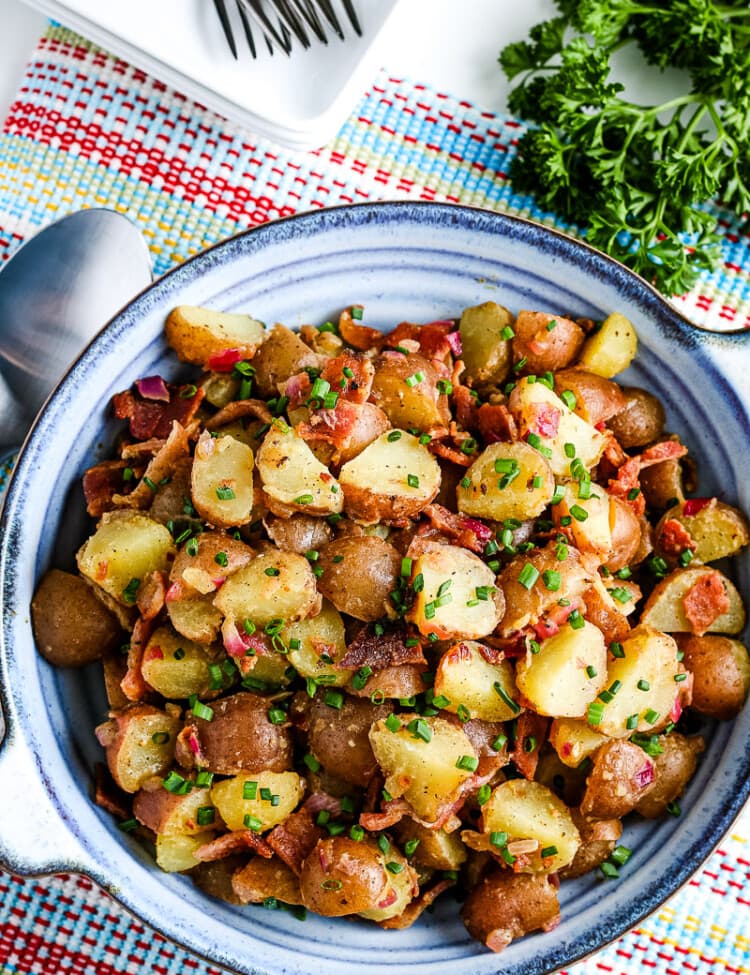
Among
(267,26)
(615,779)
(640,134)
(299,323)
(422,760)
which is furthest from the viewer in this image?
(267,26)

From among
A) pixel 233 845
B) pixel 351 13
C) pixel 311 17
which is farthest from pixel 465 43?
pixel 233 845

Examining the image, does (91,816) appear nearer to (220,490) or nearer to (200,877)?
(200,877)

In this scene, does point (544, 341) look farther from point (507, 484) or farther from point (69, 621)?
point (69, 621)

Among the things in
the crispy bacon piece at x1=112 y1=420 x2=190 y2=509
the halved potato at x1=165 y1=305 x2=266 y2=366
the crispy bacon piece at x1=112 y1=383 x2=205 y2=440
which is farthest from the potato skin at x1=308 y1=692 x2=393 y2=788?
the halved potato at x1=165 y1=305 x2=266 y2=366

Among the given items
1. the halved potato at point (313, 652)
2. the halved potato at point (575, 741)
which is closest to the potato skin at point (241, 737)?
the halved potato at point (313, 652)

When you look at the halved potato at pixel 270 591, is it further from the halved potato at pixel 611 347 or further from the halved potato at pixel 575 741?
the halved potato at pixel 611 347

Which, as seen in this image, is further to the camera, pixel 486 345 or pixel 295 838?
pixel 486 345

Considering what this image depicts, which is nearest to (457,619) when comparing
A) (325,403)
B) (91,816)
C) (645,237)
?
(325,403)

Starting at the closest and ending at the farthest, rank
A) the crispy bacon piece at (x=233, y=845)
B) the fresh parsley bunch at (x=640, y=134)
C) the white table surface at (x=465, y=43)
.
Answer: the crispy bacon piece at (x=233, y=845), the fresh parsley bunch at (x=640, y=134), the white table surface at (x=465, y=43)
